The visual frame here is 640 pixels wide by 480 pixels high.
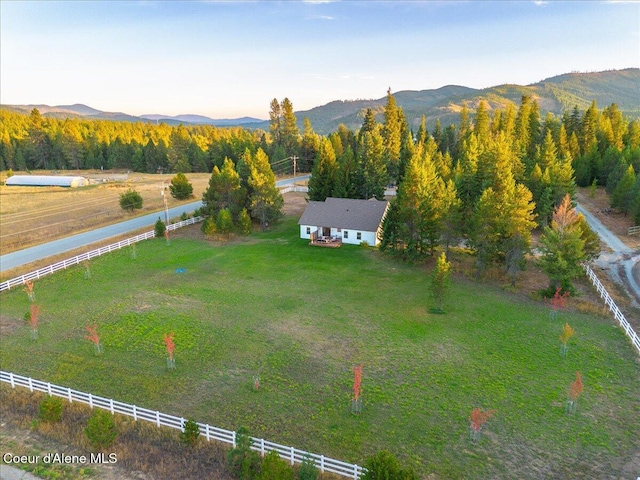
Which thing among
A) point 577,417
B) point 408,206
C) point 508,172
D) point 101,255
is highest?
point 508,172

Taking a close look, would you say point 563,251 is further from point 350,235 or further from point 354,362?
point 350,235

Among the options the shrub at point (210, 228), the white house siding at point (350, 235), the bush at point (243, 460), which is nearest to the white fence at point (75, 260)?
the shrub at point (210, 228)

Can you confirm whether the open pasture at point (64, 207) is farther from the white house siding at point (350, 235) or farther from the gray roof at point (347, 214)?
the gray roof at point (347, 214)

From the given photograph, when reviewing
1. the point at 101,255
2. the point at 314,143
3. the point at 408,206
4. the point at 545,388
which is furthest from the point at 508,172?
the point at 314,143

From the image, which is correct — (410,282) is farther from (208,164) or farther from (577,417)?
(208,164)

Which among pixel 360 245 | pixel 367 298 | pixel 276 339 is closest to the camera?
pixel 276 339

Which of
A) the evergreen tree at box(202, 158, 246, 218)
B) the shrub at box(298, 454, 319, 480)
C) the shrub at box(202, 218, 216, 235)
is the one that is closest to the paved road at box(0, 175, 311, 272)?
the evergreen tree at box(202, 158, 246, 218)
